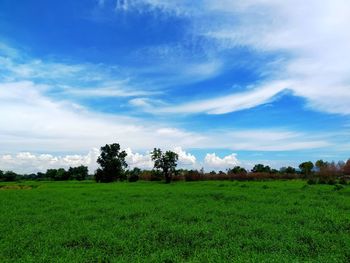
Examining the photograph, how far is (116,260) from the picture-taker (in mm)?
10828

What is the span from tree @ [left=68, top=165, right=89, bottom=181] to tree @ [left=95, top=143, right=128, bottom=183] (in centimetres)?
2591

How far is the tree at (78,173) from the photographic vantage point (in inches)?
4419

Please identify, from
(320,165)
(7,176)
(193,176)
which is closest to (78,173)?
(7,176)

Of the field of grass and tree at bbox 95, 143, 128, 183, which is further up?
tree at bbox 95, 143, 128, 183

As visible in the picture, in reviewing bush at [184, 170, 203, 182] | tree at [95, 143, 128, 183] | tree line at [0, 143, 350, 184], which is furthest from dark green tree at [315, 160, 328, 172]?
tree at [95, 143, 128, 183]

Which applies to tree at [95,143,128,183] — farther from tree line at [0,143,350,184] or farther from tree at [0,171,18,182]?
tree at [0,171,18,182]

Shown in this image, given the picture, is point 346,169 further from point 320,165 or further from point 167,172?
point 167,172

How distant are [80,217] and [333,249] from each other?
13.3 m

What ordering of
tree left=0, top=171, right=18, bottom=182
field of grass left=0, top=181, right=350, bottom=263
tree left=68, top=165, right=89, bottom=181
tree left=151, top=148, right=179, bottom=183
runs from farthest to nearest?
tree left=68, top=165, right=89, bottom=181 < tree left=0, top=171, right=18, bottom=182 < tree left=151, top=148, right=179, bottom=183 < field of grass left=0, top=181, right=350, bottom=263

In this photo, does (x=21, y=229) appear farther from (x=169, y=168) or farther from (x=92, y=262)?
(x=169, y=168)

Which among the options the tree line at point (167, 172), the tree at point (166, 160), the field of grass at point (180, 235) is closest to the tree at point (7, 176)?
the tree line at point (167, 172)

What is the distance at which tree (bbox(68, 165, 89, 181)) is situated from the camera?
368ft

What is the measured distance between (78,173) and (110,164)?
29.5 metres

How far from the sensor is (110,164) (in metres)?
89.7
